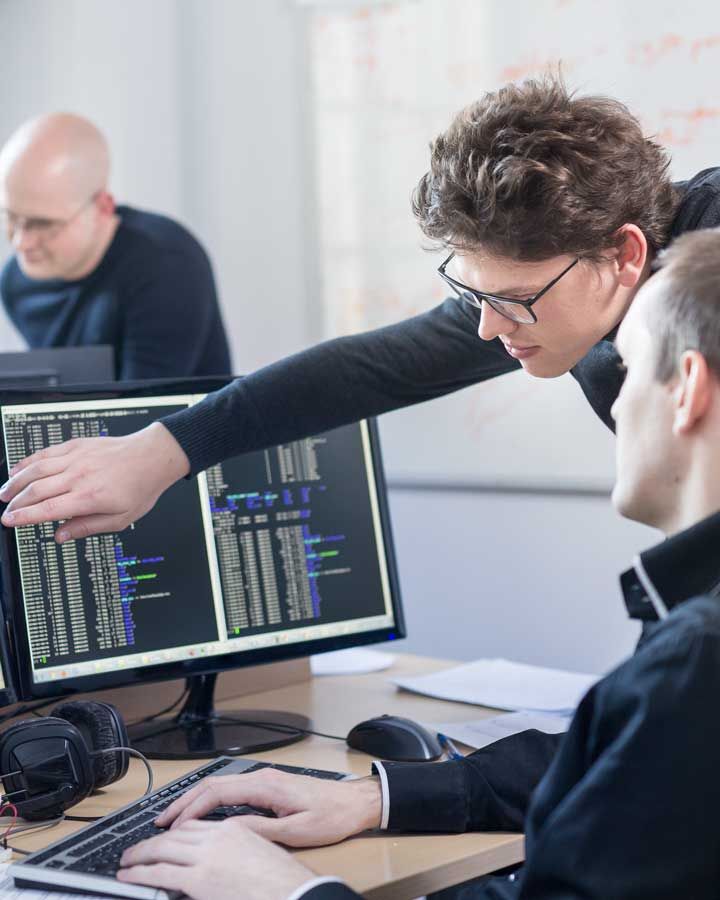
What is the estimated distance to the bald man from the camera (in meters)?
2.70

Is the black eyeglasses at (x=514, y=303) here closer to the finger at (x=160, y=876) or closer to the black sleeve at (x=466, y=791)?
the black sleeve at (x=466, y=791)

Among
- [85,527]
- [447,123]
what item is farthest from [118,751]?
[447,123]

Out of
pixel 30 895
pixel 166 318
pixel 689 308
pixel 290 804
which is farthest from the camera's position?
pixel 166 318

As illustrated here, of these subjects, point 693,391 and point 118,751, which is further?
point 118,751

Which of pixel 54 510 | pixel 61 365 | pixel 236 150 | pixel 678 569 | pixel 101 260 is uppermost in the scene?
pixel 236 150

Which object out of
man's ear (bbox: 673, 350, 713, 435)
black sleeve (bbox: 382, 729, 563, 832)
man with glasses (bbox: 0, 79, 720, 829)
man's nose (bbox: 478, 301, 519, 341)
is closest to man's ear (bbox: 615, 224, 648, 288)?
man with glasses (bbox: 0, 79, 720, 829)

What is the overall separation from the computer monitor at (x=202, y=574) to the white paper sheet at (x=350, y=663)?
0.25m

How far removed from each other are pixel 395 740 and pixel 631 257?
0.63 metres

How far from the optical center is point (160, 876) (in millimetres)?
1023

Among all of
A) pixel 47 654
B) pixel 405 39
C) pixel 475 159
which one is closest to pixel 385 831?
pixel 47 654

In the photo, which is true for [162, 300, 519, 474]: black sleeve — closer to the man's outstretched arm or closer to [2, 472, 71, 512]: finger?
the man's outstretched arm

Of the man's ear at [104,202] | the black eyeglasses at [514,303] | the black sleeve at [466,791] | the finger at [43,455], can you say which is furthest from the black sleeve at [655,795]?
the man's ear at [104,202]

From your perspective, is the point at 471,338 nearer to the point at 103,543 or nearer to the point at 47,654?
the point at 103,543

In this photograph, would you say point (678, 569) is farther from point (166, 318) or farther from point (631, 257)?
point (166, 318)
